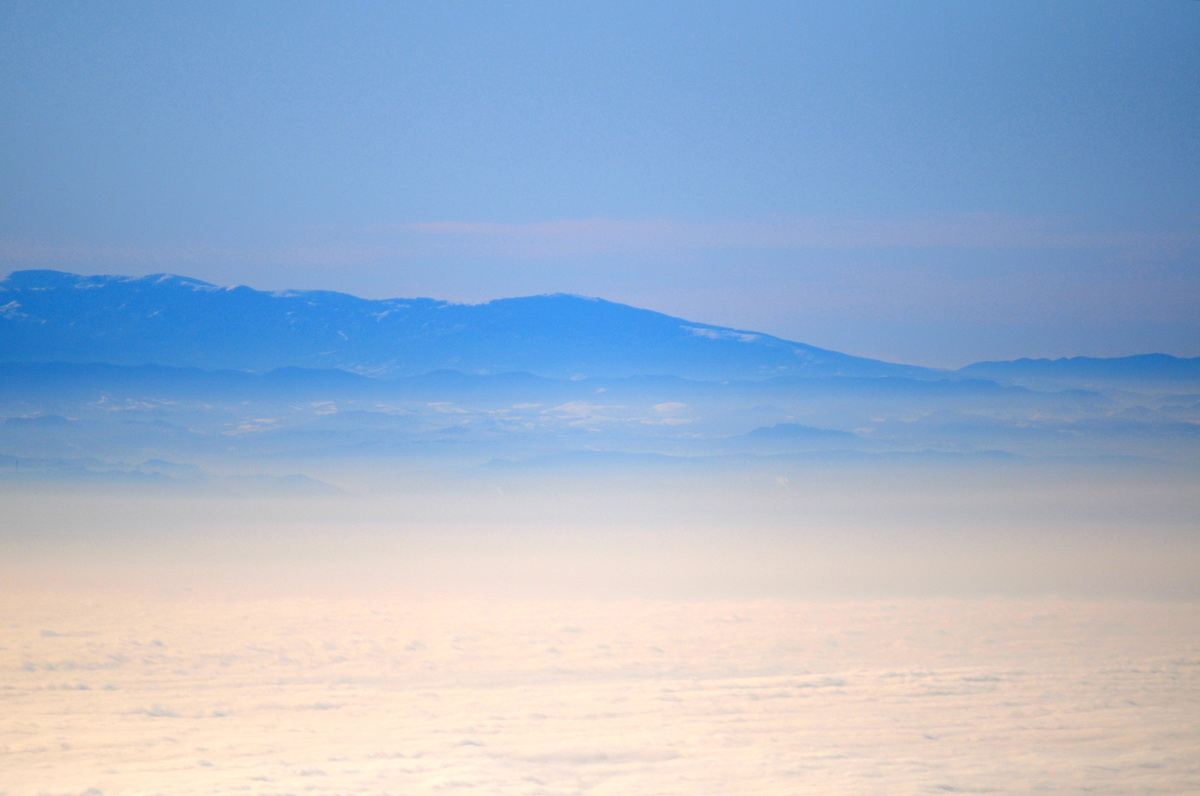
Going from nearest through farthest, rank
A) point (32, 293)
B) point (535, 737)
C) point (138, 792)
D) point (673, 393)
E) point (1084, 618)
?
1. point (138, 792)
2. point (535, 737)
3. point (1084, 618)
4. point (32, 293)
5. point (673, 393)

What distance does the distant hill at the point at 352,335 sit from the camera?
11.1m

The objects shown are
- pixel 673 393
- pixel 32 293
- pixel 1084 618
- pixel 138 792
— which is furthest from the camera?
pixel 673 393

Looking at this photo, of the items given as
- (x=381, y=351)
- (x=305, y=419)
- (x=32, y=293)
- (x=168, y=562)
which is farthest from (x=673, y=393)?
(x=32, y=293)

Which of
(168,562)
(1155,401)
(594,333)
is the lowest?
(168,562)

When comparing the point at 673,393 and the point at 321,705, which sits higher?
the point at 673,393

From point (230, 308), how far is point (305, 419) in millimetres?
2078

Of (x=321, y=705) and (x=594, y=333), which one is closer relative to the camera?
(x=321, y=705)

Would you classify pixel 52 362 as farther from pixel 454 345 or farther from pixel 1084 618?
pixel 1084 618

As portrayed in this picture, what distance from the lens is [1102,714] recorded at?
5.03 meters

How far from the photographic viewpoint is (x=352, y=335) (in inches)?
474

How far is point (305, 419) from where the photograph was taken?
12.9 m

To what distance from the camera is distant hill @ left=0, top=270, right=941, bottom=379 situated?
36.6 feet

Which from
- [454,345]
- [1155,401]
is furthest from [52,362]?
[1155,401]

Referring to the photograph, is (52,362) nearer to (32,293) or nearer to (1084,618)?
(32,293)
